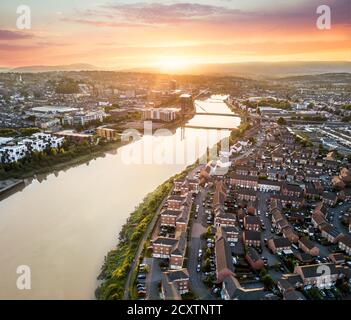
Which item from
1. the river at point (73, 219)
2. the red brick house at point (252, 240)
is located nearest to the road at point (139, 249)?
the river at point (73, 219)

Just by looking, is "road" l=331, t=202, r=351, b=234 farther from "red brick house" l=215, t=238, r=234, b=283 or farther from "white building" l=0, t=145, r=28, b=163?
"white building" l=0, t=145, r=28, b=163

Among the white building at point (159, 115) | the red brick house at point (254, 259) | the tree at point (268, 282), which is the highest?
the white building at point (159, 115)

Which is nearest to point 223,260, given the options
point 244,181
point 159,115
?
point 244,181

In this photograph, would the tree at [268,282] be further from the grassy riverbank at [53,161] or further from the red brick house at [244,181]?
the grassy riverbank at [53,161]

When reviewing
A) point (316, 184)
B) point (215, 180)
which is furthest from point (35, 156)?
point (316, 184)

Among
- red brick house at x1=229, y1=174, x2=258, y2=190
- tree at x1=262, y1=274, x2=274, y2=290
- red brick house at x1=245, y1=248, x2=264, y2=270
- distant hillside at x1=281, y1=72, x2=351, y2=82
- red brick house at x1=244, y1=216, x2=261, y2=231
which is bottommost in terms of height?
tree at x1=262, y1=274, x2=274, y2=290

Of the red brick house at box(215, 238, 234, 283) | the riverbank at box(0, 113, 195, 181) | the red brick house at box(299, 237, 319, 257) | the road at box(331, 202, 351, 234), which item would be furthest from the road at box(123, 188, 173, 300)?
the riverbank at box(0, 113, 195, 181)
